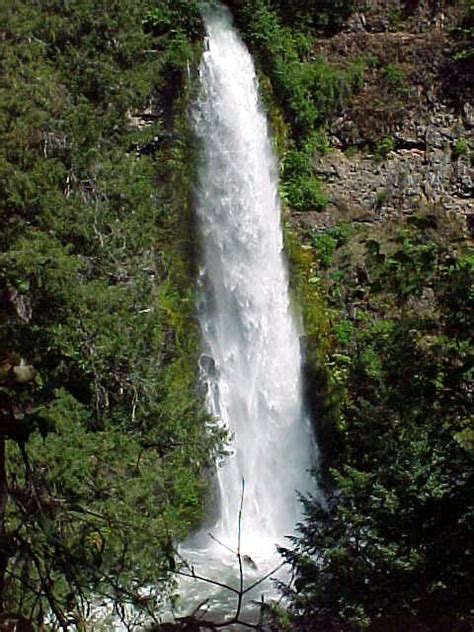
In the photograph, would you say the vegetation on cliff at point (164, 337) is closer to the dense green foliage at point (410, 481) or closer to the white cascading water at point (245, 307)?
the dense green foliage at point (410, 481)

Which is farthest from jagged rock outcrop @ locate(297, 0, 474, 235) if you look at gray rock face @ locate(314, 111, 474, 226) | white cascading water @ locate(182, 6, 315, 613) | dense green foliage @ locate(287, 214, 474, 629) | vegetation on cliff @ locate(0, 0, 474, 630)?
dense green foliage @ locate(287, 214, 474, 629)

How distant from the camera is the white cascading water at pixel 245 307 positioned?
1177 centimetres

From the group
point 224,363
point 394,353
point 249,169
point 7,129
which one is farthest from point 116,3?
point 394,353

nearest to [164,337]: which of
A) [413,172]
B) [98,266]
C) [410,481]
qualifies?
[98,266]

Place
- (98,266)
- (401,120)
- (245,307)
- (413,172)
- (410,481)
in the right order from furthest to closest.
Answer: (401,120), (413,172), (245,307), (98,266), (410,481)

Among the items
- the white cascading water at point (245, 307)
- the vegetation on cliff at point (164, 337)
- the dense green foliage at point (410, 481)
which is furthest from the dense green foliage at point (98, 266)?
the dense green foliage at point (410, 481)

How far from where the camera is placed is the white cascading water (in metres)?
11.8

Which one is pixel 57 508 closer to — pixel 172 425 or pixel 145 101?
pixel 172 425

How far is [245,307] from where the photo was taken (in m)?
12.4

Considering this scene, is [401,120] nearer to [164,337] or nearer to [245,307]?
[245,307]

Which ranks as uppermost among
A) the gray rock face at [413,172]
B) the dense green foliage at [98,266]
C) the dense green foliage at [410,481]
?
the gray rock face at [413,172]

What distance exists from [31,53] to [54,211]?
5.99ft

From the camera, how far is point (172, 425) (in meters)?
9.50

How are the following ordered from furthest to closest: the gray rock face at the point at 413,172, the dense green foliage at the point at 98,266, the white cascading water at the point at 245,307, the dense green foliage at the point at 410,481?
the gray rock face at the point at 413,172
the white cascading water at the point at 245,307
the dense green foliage at the point at 98,266
the dense green foliage at the point at 410,481
